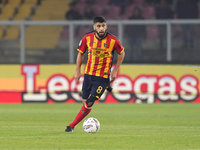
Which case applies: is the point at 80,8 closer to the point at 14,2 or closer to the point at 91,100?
the point at 14,2

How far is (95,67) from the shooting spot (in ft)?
25.6

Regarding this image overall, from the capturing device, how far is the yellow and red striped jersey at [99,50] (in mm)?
7730

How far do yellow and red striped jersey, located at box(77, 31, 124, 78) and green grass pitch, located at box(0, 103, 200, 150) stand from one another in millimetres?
1018

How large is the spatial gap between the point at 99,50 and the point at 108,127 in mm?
1622

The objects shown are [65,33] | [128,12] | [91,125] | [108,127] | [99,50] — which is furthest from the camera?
[128,12]

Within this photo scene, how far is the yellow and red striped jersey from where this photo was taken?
773 cm

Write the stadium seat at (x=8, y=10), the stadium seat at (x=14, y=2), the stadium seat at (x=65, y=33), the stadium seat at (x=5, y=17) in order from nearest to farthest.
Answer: the stadium seat at (x=65, y=33) < the stadium seat at (x=5, y=17) < the stadium seat at (x=8, y=10) < the stadium seat at (x=14, y=2)

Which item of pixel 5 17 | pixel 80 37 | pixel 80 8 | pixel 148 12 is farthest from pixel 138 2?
pixel 80 37

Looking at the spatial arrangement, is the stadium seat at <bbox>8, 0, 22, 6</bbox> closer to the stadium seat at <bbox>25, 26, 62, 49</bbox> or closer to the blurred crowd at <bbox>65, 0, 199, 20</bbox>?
the blurred crowd at <bbox>65, 0, 199, 20</bbox>

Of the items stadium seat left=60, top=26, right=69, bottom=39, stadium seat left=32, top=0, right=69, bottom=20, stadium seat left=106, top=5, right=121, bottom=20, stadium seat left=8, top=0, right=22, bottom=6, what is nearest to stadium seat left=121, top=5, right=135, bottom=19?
stadium seat left=106, top=5, right=121, bottom=20

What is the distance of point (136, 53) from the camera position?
1449 cm

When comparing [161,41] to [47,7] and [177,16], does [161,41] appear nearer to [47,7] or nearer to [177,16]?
[177,16]

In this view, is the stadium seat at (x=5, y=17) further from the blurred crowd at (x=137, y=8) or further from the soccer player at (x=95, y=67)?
the soccer player at (x=95, y=67)

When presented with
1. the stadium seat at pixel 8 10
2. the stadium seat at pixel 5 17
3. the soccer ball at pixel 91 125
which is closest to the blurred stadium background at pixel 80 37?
the stadium seat at pixel 5 17
